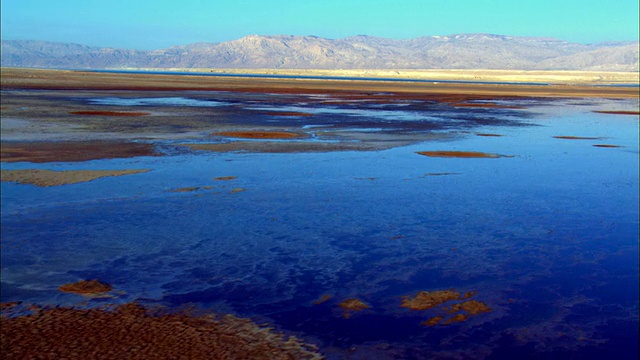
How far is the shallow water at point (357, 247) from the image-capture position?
6.06 m

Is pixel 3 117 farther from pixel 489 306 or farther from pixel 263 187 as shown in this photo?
pixel 489 306

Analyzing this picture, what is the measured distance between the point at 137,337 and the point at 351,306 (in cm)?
214

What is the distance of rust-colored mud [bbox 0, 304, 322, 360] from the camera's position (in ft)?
17.2

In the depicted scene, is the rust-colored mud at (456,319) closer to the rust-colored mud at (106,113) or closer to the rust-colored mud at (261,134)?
the rust-colored mud at (261,134)

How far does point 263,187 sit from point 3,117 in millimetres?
15124

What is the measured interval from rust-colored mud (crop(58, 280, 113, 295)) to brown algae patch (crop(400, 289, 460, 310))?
314 cm

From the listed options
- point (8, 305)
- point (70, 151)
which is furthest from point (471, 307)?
point (70, 151)

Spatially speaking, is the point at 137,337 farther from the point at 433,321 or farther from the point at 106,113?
the point at 106,113

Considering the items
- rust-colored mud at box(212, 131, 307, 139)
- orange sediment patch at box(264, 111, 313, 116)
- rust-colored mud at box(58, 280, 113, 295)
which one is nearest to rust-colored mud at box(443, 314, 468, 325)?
rust-colored mud at box(58, 280, 113, 295)

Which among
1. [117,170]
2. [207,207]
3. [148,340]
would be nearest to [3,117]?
[117,170]

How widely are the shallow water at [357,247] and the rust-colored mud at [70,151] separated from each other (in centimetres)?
99

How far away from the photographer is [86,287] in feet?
22.0

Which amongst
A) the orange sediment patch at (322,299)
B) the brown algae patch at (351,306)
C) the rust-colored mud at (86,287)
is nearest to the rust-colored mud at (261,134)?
the rust-colored mud at (86,287)

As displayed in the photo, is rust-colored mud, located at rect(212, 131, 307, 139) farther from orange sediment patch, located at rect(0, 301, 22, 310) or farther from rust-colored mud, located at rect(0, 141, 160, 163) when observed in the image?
orange sediment patch, located at rect(0, 301, 22, 310)
